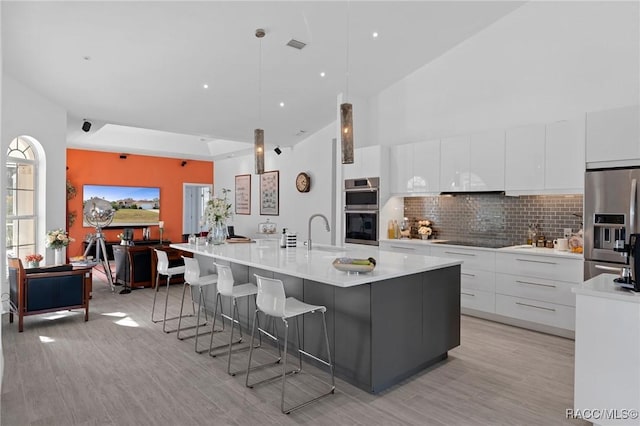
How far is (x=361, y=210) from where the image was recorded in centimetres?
604

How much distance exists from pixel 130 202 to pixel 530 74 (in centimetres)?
905

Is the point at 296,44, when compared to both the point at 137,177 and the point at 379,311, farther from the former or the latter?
the point at 137,177

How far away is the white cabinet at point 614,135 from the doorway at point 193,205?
30.1 ft

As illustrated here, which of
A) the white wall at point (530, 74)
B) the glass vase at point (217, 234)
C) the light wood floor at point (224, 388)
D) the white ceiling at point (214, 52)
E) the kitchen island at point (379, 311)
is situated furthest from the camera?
the glass vase at point (217, 234)

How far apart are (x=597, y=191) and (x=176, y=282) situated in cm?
635

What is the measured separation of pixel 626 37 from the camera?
4.01 meters

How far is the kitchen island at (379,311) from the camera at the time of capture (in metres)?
2.92

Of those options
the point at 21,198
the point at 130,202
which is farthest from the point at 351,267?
the point at 130,202

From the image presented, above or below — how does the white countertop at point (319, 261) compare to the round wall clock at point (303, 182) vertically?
below

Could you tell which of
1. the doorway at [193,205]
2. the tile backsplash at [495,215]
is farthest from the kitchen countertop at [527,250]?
the doorway at [193,205]

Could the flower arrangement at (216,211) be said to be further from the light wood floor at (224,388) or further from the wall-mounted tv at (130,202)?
the wall-mounted tv at (130,202)

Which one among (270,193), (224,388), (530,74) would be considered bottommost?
(224,388)

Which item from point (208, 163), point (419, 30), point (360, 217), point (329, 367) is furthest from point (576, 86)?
point (208, 163)

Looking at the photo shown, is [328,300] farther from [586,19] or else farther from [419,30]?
[586,19]
